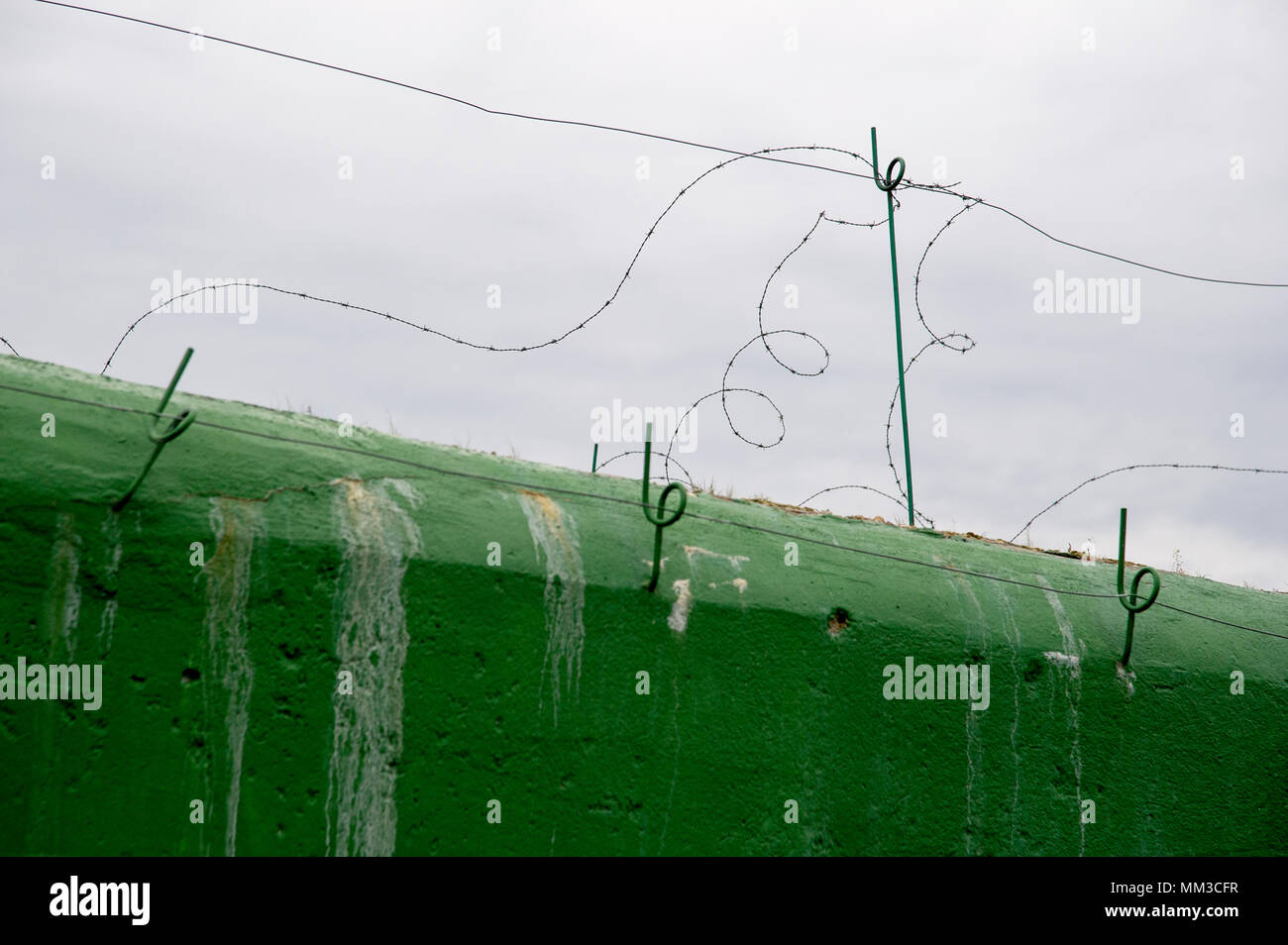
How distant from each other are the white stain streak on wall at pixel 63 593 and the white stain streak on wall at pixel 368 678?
32.5 inches

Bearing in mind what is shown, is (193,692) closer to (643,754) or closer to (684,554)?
(643,754)

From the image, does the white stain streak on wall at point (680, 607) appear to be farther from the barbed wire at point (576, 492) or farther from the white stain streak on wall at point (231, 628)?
the white stain streak on wall at point (231, 628)

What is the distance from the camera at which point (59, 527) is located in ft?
12.2

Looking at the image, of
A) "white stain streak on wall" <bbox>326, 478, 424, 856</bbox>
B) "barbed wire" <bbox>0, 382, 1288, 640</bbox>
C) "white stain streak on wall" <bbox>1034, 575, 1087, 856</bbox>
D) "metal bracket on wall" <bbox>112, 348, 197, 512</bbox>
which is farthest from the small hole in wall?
"metal bracket on wall" <bbox>112, 348, 197, 512</bbox>

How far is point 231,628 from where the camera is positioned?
3.87 m

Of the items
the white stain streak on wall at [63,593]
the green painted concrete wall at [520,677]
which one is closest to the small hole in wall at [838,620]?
the green painted concrete wall at [520,677]

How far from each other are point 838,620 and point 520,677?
146 cm

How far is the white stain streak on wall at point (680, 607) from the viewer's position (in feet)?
→ 15.0

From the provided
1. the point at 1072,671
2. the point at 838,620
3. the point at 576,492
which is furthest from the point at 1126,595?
the point at 576,492

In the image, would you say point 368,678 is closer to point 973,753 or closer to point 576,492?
point 576,492

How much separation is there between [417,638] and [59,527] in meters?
1.21
